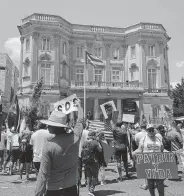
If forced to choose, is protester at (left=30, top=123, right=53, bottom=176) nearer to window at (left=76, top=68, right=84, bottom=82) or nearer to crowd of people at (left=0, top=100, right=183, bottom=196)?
crowd of people at (left=0, top=100, right=183, bottom=196)

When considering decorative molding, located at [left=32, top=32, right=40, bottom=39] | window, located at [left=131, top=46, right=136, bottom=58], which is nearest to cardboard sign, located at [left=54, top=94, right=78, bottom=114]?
decorative molding, located at [left=32, top=32, right=40, bottom=39]

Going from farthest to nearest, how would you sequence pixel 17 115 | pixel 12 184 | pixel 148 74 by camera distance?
pixel 148 74 < pixel 17 115 < pixel 12 184

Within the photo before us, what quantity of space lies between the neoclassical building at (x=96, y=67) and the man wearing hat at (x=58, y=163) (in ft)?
91.1

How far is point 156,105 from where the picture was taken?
112 ft

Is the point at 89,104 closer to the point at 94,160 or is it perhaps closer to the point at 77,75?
the point at 77,75

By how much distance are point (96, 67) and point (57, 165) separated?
106 ft

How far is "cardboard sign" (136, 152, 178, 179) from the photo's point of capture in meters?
5.84

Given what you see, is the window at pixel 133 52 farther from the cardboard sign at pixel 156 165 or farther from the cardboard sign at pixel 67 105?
the cardboard sign at pixel 156 165

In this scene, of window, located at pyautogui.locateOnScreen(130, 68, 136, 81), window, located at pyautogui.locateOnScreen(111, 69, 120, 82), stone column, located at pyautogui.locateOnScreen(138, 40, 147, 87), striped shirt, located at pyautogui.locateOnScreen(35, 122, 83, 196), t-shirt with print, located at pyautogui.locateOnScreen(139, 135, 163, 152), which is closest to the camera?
striped shirt, located at pyautogui.locateOnScreen(35, 122, 83, 196)

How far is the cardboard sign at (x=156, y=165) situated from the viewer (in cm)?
584

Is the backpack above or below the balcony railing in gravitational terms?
below

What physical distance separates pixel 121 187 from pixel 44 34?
1085 inches

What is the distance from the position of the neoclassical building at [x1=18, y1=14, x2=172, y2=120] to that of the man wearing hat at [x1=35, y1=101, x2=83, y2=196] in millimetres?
27758

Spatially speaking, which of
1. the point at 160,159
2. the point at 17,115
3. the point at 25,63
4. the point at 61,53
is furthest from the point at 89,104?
the point at 160,159
